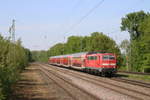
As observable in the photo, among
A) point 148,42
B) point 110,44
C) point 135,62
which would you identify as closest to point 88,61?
point 148,42

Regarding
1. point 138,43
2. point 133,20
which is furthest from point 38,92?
point 133,20

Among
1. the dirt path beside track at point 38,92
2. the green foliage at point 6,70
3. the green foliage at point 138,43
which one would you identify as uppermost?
the green foliage at point 138,43

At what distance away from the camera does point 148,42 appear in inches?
1993

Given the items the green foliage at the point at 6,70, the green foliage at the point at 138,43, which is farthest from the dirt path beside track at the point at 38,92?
the green foliage at the point at 138,43

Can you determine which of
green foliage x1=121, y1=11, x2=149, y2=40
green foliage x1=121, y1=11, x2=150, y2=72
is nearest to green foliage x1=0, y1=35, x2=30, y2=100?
green foliage x1=121, y1=11, x2=150, y2=72

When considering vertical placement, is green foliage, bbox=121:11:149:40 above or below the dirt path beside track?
above

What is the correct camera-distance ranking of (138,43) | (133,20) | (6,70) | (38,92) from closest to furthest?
1. (6,70)
2. (38,92)
3. (138,43)
4. (133,20)

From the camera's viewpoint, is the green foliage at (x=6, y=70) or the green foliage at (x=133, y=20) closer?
the green foliage at (x=6, y=70)

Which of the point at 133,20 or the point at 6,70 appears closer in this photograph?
the point at 6,70

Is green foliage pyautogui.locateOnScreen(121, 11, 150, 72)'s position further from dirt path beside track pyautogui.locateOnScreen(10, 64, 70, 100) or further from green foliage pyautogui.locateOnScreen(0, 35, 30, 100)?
green foliage pyautogui.locateOnScreen(0, 35, 30, 100)

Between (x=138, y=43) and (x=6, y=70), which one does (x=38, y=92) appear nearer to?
(x=6, y=70)

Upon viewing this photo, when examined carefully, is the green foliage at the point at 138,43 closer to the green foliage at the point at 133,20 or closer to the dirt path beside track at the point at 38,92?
the green foliage at the point at 133,20

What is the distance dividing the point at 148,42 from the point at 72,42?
84.9 meters

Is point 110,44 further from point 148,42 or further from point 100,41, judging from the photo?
point 148,42
